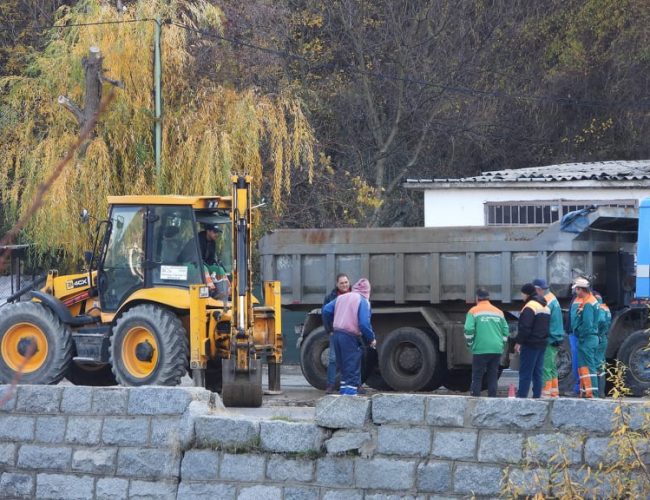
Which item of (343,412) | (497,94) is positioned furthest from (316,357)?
(497,94)

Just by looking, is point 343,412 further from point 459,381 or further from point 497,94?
point 497,94

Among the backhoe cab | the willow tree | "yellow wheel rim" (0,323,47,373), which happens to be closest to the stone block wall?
the backhoe cab

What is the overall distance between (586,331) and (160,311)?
5.11 meters

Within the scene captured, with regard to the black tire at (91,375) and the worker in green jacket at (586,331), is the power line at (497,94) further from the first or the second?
the worker in green jacket at (586,331)

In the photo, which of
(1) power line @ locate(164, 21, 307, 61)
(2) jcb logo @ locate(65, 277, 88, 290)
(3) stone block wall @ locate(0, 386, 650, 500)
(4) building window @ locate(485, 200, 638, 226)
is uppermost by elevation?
(1) power line @ locate(164, 21, 307, 61)

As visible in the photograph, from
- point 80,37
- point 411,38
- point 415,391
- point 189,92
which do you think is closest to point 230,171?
point 189,92

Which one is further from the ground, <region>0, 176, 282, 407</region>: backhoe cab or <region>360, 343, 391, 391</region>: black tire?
<region>0, 176, 282, 407</region>: backhoe cab

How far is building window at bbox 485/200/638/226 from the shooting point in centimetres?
2212

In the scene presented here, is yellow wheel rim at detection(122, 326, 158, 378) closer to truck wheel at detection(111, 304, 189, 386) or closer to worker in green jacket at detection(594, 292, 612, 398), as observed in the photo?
truck wheel at detection(111, 304, 189, 386)

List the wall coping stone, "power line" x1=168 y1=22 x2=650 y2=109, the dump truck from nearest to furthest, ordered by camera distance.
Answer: the wall coping stone → the dump truck → "power line" x1=168 y1=22 x2=650 y2=109

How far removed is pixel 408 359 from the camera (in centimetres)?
1688

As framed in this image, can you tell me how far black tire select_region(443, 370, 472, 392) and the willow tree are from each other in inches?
251

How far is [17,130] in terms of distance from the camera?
22.4 metres

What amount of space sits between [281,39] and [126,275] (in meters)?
16.5
